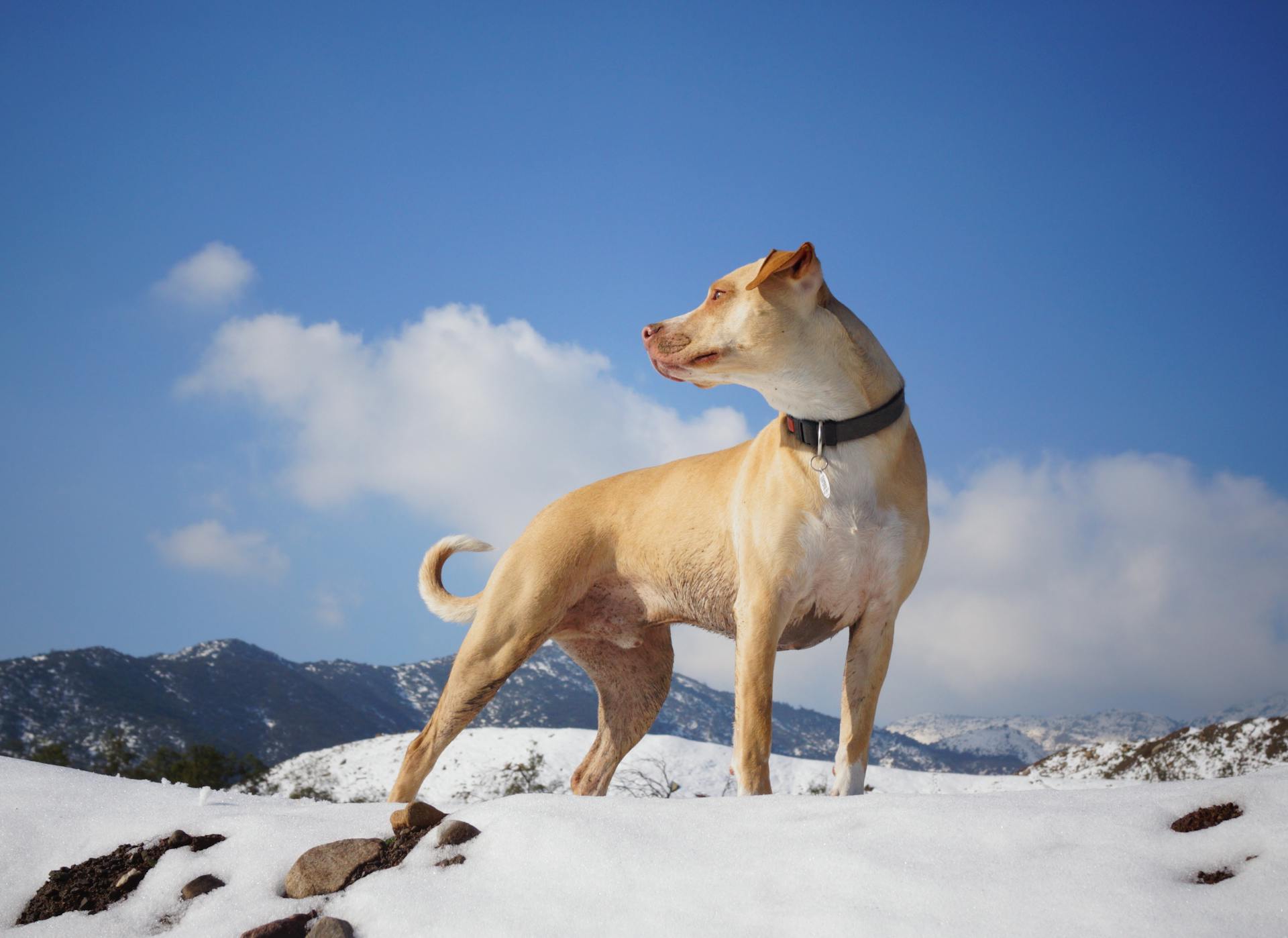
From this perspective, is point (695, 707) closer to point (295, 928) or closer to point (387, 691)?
point (387, 691)

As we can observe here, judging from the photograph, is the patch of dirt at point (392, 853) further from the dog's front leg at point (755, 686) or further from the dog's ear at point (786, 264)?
the dog's ear at point (786, 264)

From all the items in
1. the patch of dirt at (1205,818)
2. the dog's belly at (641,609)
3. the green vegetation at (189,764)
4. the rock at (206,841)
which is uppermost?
the dog's belly at (641,609)

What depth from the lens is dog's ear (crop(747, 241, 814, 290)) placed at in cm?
438

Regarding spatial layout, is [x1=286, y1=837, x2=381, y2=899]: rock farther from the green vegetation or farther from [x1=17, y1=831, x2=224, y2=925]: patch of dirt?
the green vegetation

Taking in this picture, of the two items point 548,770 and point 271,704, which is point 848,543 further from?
point 271,704

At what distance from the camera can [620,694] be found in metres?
6.29

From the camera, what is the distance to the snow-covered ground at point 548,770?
14.2 meters

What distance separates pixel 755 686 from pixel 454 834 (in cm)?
152

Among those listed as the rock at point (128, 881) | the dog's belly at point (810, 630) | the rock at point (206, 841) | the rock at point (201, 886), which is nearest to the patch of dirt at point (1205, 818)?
the dog's belly at point (810, 630)

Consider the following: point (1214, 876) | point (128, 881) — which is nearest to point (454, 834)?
point (128, 881)

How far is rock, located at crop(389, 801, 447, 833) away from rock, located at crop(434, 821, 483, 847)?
0.85 feet

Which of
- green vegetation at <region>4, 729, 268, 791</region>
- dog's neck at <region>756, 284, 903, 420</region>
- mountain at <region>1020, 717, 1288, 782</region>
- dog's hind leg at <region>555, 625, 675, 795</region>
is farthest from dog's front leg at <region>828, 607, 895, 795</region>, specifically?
green vegetation at <region>4, 729, 268, 791</region>

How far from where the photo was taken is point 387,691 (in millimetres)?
109250

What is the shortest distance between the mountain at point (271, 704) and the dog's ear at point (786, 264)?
3314cm
